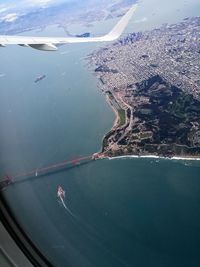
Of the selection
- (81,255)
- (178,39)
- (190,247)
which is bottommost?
(190,247)

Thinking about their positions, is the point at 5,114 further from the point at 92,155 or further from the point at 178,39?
the point at 178,39


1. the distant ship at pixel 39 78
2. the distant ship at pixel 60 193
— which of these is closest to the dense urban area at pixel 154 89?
the distant ship at pixel 60 193

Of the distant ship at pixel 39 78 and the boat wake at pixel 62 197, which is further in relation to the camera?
the distant ship at pixel 39 78

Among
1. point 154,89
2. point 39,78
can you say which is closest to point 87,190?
point 154,89

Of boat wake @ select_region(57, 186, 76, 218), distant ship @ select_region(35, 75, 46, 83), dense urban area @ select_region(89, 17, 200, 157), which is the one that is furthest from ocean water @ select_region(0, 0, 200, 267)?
distant ship @ select_region(35, 75, 46, 83)

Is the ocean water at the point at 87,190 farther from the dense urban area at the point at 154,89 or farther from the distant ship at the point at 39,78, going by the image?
the distant ship at the point at 39,78

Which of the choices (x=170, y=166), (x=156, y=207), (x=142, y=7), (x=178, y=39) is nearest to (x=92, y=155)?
(x=170, y=166)
